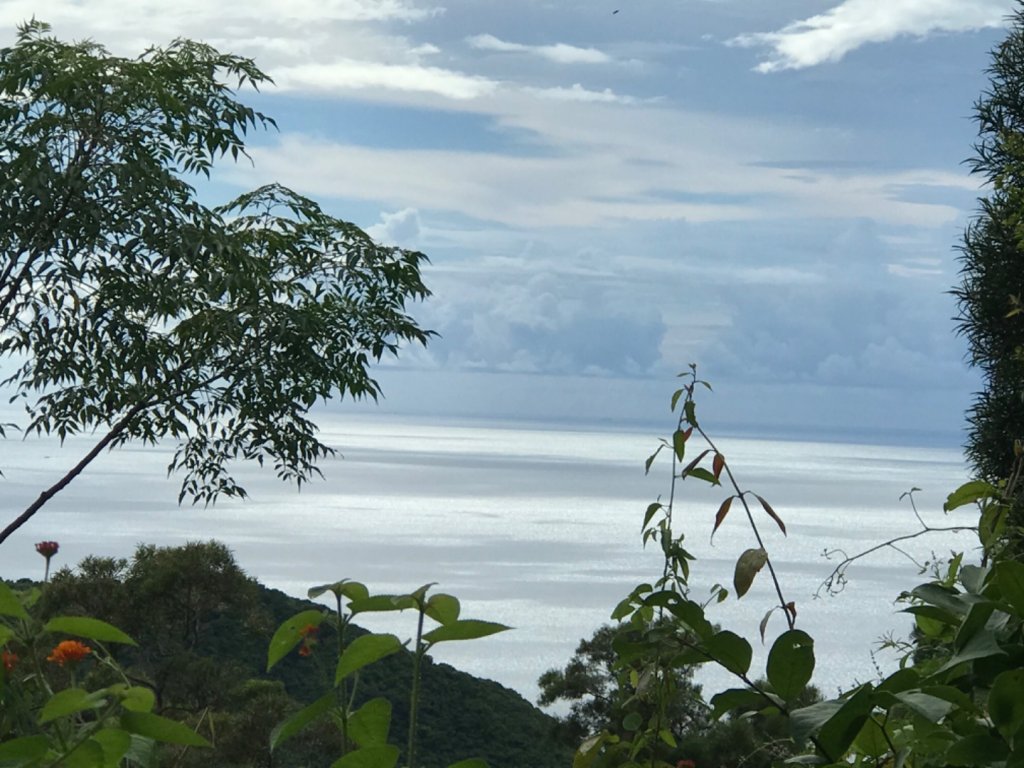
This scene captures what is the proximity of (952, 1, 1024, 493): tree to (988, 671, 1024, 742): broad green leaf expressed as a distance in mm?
9219

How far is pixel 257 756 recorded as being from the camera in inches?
256

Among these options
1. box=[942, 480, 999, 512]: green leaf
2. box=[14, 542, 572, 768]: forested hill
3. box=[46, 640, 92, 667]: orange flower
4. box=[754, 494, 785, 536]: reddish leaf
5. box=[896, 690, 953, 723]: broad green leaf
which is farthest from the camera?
box=[14, 542, 572, 768]: forested hill

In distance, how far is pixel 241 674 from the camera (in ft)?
25.3

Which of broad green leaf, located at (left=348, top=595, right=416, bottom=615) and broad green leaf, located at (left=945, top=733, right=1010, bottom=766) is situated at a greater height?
broad green leaf, located at (left=348, top=595, right=416, bottom=615)

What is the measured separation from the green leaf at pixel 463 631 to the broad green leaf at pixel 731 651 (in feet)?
0.45

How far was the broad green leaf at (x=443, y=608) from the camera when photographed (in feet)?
2.23

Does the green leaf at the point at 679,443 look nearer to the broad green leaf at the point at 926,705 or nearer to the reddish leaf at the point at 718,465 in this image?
the reddish leaf at the point at 718,465

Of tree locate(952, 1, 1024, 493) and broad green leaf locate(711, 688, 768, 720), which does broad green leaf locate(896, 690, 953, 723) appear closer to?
broad green leaf locate(711, 688, 768, 720)

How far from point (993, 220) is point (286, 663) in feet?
25.4

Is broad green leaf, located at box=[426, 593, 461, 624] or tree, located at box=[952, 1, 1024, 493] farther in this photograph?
tree, located at box=[952, 1, 1024, 493]

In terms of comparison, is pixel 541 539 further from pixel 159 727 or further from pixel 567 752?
pixel 159 727

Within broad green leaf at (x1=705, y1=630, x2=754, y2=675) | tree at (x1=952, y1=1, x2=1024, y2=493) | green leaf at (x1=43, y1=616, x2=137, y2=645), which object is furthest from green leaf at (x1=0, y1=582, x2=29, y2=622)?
tree at (x1=952, y1=1, x2=1024, y2=493)

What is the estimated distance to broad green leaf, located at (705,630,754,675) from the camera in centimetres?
67

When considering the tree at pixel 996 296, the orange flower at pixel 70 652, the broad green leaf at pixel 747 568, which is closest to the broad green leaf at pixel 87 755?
the orange flower at pixel 70 652
